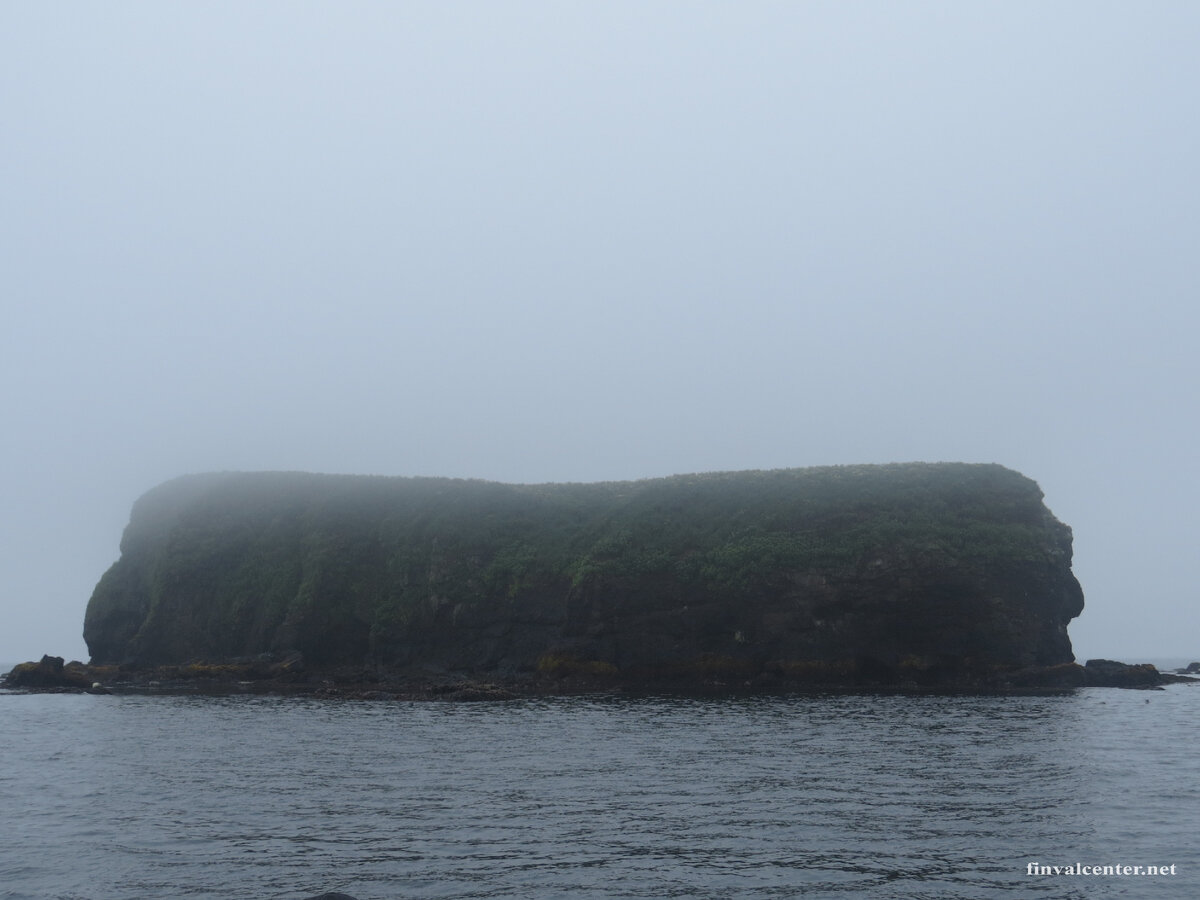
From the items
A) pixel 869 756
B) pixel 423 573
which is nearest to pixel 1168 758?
pixel 869 756

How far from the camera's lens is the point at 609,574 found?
75.2 meters

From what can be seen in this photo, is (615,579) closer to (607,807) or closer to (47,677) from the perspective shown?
(607,807)

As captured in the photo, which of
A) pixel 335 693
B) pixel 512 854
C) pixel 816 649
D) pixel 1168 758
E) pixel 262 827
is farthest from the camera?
pixel 816 649

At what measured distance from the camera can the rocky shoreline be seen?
6281 centimetres

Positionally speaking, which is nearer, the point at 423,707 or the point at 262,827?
the point at 262,827

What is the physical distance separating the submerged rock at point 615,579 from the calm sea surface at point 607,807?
74.0ft

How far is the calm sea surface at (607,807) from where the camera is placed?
18.3 metres

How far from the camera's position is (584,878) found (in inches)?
720

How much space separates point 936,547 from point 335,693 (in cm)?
4899

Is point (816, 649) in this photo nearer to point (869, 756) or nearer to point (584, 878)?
point (869, 756)

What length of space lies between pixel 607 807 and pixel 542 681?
45.9m

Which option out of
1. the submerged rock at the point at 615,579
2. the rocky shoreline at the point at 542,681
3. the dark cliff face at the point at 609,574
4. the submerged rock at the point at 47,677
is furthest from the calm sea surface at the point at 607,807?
the submerged rock at the point at 47,677

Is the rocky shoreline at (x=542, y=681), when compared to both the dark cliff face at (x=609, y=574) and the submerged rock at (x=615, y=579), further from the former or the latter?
the dark cliff face at (x=609, y=574)

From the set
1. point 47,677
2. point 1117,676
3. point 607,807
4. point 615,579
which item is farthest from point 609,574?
point 47,677
